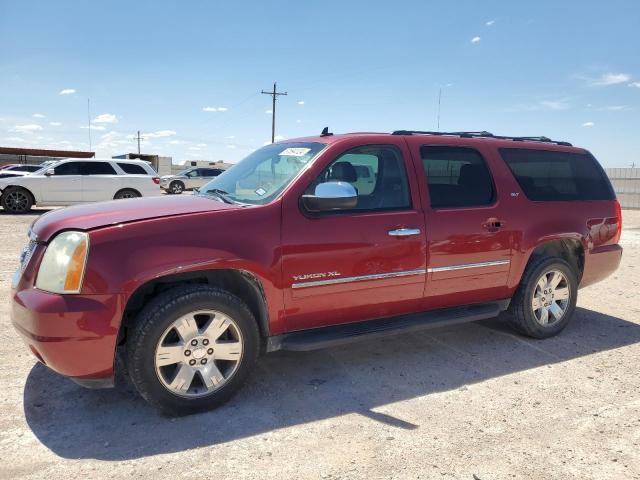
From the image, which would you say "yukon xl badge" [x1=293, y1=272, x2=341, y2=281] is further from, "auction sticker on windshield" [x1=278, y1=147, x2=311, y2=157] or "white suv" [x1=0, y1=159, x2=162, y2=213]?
"white suv" [x1=0, y1=159, x2=162, y2=213]

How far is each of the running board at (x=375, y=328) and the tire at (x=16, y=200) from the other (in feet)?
46.2

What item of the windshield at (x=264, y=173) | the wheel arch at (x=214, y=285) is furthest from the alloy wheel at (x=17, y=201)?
the wheel arch at (x=214, y=285)

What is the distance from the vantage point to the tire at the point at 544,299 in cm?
446

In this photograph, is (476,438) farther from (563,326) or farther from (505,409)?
(563,326)

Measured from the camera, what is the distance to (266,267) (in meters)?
3.19

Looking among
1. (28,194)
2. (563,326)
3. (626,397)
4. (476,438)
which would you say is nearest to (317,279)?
(476,438)

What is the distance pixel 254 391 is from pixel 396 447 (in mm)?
1121

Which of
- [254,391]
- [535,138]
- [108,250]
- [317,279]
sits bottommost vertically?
[254,391]

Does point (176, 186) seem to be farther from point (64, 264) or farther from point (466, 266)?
point (64, 264)

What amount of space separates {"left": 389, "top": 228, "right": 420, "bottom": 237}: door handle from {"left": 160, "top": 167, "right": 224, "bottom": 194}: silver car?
2387 centimetres

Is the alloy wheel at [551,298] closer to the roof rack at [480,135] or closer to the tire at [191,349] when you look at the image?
the roof rack at [480,135]

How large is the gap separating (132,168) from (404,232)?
43.6 ft

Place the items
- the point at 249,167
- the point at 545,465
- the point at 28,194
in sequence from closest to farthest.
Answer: the point at 545,465 → the point at 249,167 → the point at 28,194

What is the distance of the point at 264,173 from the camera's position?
381cm
